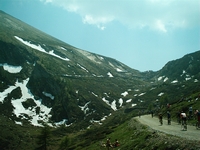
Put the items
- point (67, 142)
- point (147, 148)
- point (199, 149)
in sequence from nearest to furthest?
point (199, 149) → point (147, 148) → point (67, 142)

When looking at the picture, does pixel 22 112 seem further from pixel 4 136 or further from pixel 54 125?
pixel 4 136

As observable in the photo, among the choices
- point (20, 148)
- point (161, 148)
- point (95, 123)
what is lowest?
point (20, 148)

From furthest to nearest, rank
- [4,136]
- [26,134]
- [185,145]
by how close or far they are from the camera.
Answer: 1. [26,134]
2. [4,136]
3. [185,145]

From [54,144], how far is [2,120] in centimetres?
5119

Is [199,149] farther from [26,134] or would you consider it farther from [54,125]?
[54,125]

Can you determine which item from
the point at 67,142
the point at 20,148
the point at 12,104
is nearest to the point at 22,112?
the point at 12,104

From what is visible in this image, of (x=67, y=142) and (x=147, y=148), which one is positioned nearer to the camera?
(x=147, y=148)

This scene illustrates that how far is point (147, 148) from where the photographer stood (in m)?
25.5

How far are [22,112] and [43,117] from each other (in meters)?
19.9

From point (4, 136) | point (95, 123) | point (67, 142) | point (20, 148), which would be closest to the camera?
point (67, 142)

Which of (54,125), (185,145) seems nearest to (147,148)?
(185,145)

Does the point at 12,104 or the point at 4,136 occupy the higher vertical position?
the point at 12,104

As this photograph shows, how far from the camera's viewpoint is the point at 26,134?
150000 millimetres

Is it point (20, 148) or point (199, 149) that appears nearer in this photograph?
point (199, 149)
